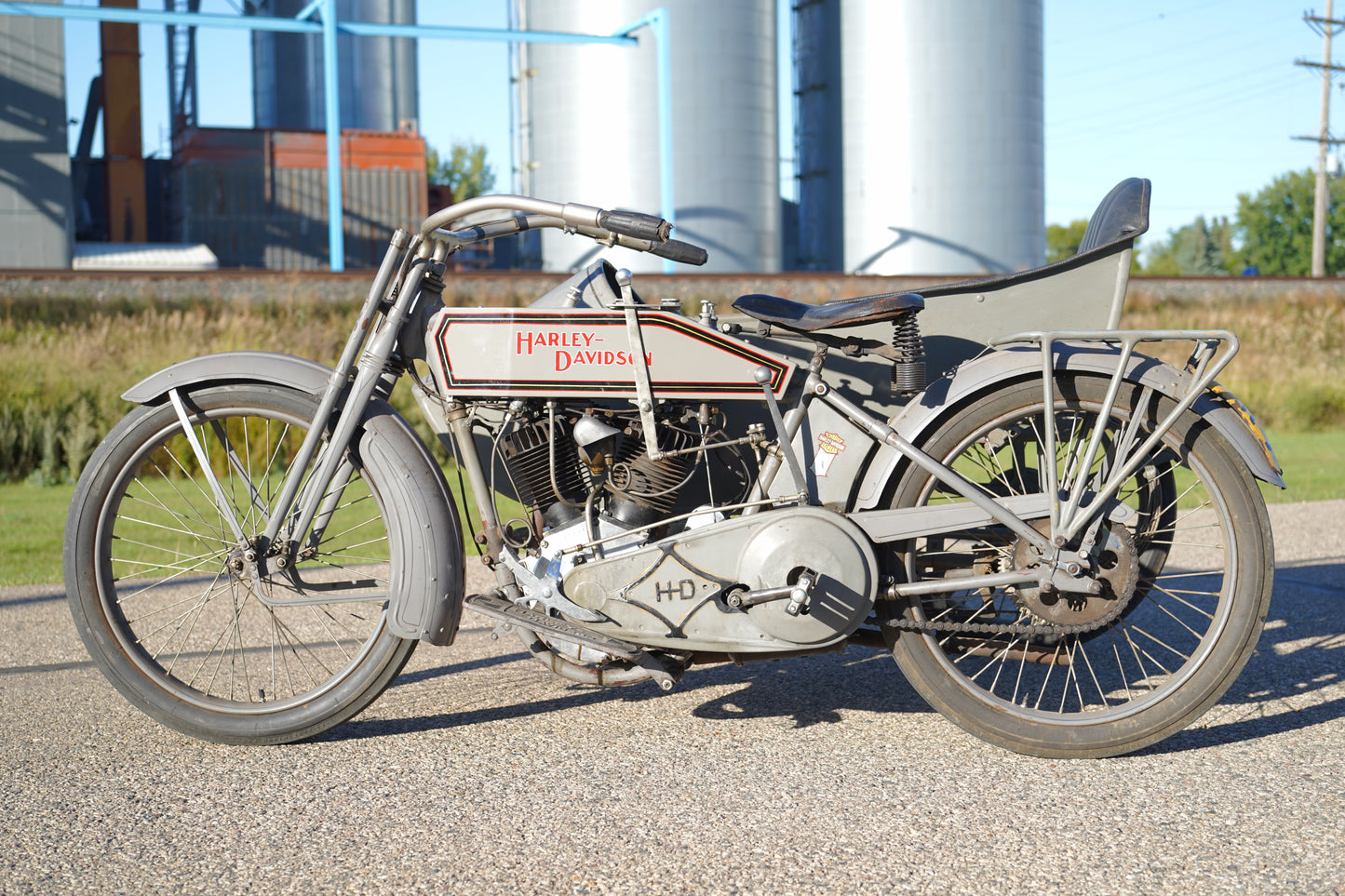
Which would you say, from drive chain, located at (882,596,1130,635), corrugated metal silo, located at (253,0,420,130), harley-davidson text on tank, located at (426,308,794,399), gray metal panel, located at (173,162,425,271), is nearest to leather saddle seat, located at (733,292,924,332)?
harley-davidson text on tank, located at (426,308,794,399)

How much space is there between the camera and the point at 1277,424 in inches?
499

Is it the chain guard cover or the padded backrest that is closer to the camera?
the chain guard cover

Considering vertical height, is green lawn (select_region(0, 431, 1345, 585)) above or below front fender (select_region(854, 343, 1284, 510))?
below

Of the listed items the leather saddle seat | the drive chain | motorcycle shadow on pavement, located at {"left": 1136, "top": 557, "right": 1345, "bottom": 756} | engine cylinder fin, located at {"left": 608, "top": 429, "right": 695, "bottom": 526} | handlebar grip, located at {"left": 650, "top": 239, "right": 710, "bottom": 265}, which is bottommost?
motorcycle shadow on pavement, located at {"left": 1136, "top": 557, "right": 1345, "bottom": 756}

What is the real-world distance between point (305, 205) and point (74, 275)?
53.9 ft

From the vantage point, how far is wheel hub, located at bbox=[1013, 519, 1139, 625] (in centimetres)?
302

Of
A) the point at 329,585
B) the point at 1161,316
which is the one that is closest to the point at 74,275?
the point at 329,585

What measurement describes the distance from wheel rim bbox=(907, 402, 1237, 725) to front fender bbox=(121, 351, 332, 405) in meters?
1.70

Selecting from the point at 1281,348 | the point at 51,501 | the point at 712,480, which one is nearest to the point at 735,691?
the point at 712,480

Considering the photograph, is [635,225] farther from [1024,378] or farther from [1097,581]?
[1097,581]

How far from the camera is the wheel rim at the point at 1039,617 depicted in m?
2.98

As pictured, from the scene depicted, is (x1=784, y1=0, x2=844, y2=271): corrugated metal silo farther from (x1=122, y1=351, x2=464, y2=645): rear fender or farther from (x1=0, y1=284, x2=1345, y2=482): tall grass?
(x1=122, y1=351, x2=464, y2=645): rear fender

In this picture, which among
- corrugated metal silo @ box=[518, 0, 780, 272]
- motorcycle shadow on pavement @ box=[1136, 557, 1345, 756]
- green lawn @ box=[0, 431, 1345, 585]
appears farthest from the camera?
corrugated metal silo @ box=[518, 0, 780, 272]

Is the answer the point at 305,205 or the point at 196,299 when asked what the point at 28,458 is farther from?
the point at 305,205
